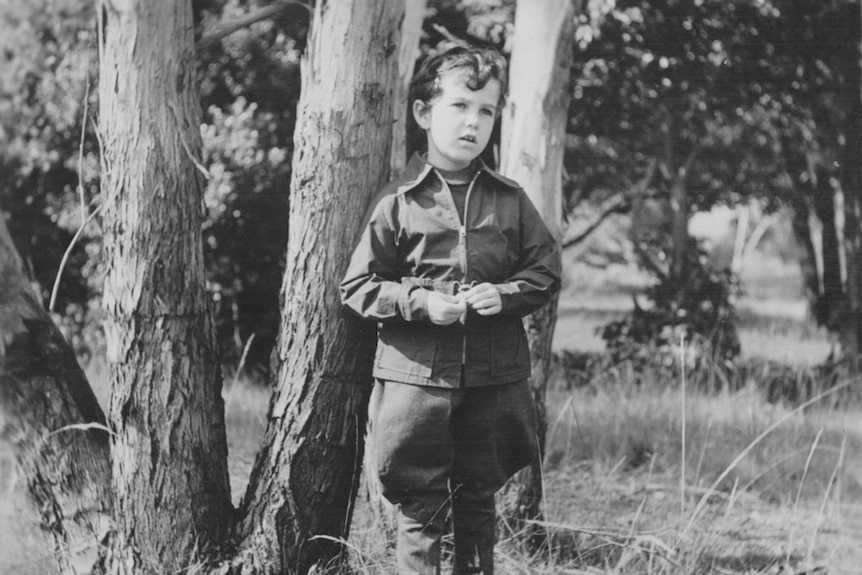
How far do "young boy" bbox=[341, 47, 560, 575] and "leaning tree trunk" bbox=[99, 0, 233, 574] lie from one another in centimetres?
53

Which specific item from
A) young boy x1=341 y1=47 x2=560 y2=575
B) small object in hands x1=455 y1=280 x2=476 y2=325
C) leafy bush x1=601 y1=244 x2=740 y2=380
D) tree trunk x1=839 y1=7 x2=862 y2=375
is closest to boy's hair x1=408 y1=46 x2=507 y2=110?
young boy x1=341 y1=47 x2=560 y2=575

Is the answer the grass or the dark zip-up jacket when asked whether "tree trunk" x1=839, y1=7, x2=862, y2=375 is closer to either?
the grass

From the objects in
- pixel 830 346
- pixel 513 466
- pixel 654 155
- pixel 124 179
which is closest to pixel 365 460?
pixel 513 466

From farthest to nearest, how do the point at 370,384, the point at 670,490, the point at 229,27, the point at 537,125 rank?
1. the point at 670,490
2. the point at 537,125
3. the point at 229,27
4. the point at 370,384

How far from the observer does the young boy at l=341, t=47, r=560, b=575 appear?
2.38m

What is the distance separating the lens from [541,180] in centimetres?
313

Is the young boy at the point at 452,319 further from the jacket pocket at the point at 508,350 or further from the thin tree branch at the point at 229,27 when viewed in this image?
the thin tree branch at the point at 229,27

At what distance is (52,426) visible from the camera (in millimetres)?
2475

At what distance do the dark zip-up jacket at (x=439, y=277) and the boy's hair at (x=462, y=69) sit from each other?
8.4 inches

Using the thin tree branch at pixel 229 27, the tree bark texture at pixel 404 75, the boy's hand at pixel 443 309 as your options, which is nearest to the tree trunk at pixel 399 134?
the tree bark texture at pixel 404 75

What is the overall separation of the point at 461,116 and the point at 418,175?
21 cm

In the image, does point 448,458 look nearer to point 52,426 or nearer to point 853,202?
point 52,426

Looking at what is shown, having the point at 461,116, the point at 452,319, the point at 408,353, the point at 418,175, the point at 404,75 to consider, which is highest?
the point at 404,75

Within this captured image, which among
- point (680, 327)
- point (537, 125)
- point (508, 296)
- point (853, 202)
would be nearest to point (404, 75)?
point (537, 125)
